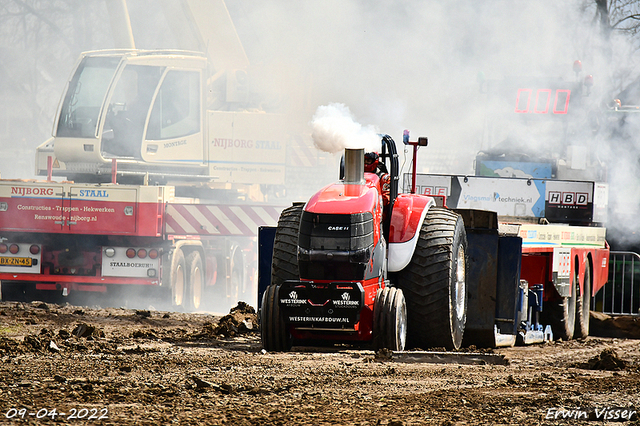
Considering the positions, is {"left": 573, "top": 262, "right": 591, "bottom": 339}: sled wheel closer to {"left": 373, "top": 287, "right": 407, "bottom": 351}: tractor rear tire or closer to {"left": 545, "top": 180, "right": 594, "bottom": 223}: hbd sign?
{"left": 545, "top": 180, "right": 594, "bottom": 223}: hbd sign

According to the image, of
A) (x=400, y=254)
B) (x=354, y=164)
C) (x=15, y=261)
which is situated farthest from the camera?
(x=15, y=261)

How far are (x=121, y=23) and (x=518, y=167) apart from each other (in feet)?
27.2

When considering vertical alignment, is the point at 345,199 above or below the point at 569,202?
below

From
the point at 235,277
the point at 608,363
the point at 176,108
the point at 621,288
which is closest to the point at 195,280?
the point at 235,277

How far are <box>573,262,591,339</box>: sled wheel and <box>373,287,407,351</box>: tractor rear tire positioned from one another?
5.31 metres

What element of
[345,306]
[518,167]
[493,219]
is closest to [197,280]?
[518,167]

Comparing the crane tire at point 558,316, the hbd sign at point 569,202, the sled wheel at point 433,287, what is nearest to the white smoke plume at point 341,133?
the sled wheel at point 433,287

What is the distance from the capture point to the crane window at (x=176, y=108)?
15.2 meters

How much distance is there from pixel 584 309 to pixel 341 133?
5.67 meters

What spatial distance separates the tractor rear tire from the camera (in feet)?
21.4

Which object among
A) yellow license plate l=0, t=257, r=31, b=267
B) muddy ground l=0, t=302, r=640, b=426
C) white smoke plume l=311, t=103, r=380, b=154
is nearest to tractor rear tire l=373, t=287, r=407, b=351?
muddy ground l=0, t=302, r=640, b=426

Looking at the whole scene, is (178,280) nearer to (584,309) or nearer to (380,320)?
(584,309)

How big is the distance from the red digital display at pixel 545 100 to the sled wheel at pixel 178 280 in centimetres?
613

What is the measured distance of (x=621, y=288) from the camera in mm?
13055
